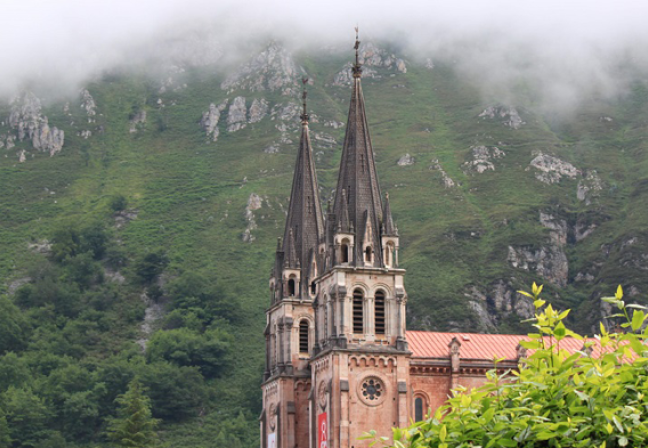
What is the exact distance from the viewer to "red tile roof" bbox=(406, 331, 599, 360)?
77312mm

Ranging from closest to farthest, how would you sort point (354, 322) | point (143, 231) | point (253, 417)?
point (354, 322), point (253, 417), point (143, 231)

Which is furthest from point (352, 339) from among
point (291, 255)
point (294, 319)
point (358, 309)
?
point (291, 255)

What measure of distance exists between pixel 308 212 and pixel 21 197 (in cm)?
12271

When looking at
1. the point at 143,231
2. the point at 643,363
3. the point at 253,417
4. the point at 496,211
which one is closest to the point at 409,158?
the point at 496,211

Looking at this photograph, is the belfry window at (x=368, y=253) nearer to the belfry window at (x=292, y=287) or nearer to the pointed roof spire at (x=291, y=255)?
the pointed roof spire at (x=291, y=255)

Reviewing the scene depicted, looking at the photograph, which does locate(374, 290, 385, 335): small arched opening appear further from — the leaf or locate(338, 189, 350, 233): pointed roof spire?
the leaf

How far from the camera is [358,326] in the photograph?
73.3 m

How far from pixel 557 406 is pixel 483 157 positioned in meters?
172

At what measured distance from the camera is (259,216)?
179 metres

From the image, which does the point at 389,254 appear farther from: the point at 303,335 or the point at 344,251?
the point at 303,335

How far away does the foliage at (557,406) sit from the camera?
19.9 metres

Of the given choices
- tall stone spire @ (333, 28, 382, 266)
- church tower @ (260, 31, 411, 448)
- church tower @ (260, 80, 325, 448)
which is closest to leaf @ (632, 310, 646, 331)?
church tower @ (260, 31, 411, 448)

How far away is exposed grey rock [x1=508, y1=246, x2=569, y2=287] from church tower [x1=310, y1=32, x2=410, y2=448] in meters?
88.7

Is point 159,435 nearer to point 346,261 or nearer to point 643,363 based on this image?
point 346,261
